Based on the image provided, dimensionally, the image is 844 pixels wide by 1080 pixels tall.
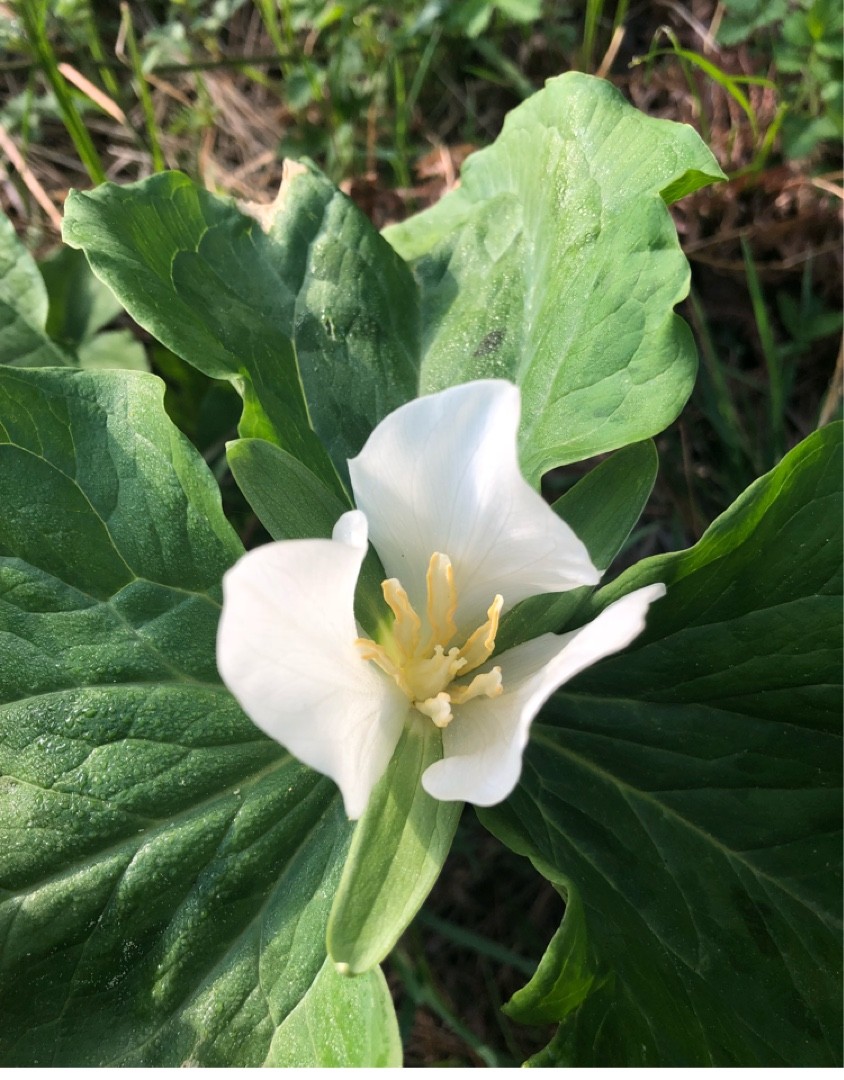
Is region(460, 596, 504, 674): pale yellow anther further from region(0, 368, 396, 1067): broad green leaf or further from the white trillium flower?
region(0, 368, 396, 1067): broad green leaf

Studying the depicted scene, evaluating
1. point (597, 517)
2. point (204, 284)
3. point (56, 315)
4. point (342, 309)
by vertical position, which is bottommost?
point (597, 517)

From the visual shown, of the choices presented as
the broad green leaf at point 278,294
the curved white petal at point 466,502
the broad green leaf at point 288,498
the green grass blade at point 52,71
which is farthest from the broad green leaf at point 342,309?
the green grass blade at point 52,71

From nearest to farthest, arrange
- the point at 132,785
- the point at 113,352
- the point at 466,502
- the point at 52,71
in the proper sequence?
the point at 466,502 < the point at 132,785 < the point at 52,71 < the point at 113,352

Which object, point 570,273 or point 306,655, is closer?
point 306,655

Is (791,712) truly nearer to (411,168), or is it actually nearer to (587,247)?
(587,247)

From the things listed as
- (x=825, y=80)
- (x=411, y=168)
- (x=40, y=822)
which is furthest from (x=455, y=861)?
(x=825, y=80)

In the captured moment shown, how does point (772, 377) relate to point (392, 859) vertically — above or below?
below

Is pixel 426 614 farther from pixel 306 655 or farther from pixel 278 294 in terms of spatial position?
pixel 278 294

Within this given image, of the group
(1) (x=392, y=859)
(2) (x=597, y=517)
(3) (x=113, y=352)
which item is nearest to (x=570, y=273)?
(2) (x=597, y=517)

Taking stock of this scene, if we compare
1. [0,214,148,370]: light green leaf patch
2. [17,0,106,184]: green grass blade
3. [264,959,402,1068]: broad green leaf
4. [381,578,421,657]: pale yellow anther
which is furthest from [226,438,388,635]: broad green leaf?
[17,0,106,184]: green grass blade
